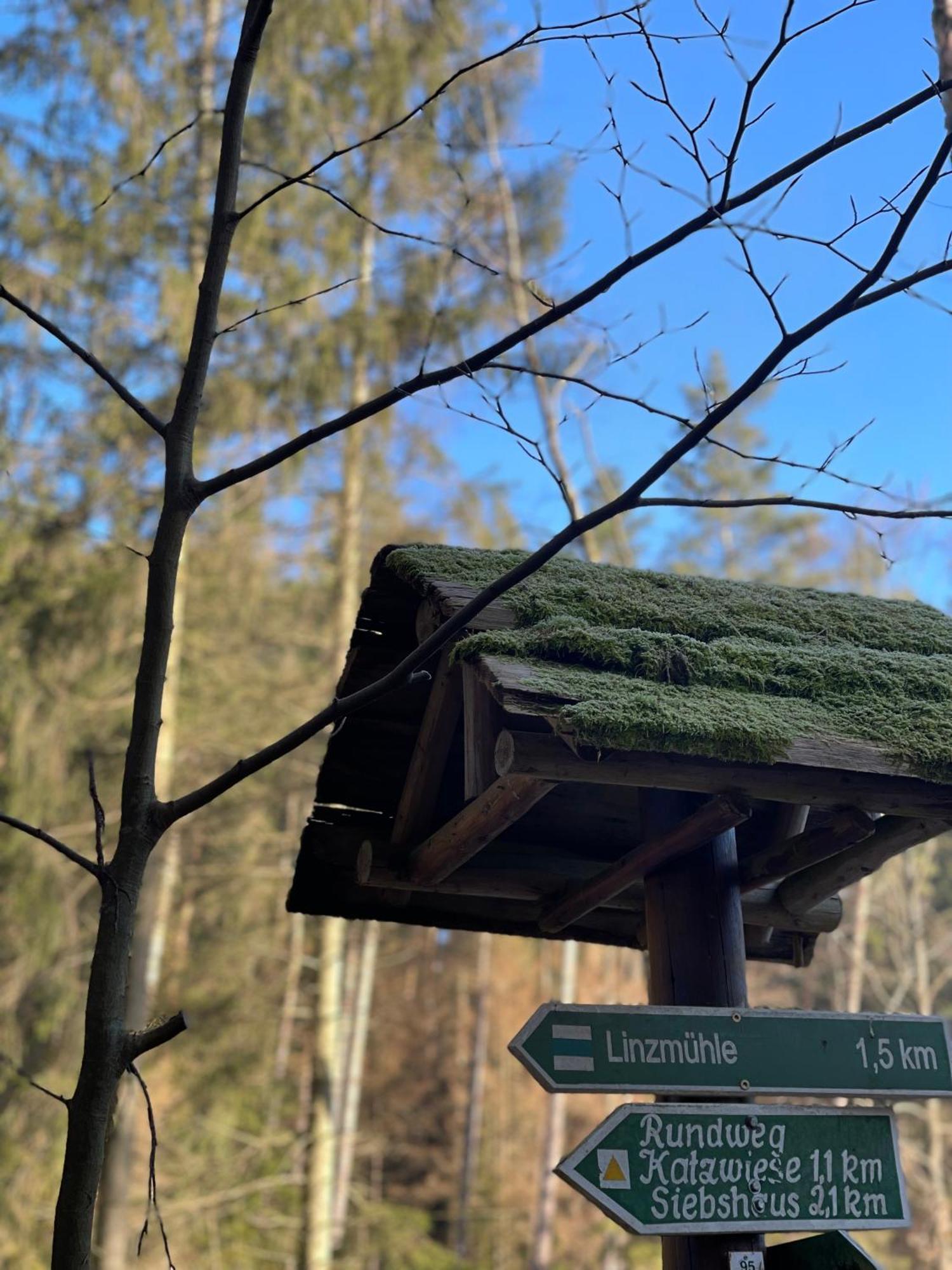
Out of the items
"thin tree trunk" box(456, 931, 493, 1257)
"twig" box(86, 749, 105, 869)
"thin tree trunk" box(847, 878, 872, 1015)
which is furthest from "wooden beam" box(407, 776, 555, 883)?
"thin tree trunk" box(456, 931, 493, 1257)

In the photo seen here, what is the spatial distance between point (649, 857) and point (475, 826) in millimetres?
438

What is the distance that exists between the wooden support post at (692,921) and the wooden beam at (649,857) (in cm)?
5

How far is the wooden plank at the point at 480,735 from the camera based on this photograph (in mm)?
2615

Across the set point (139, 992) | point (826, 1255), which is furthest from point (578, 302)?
point (139, 992)

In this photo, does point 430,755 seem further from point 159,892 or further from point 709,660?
point 159,892

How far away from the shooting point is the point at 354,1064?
18.1 m

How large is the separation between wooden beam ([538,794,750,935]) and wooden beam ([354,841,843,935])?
0.35 ft

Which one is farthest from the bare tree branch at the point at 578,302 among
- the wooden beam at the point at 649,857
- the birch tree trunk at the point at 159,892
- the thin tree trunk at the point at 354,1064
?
the thin tree trunk at the point at 354,1064

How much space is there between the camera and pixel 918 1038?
2670mm

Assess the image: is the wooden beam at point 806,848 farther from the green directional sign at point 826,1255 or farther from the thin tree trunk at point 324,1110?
the thin tree trunk at point 324,1110

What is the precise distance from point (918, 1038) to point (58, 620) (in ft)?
30.7

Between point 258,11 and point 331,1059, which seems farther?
point 331,1059

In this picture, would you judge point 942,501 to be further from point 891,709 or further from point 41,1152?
point 41,1152

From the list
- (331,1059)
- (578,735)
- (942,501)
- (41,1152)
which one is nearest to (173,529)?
(578,735)
